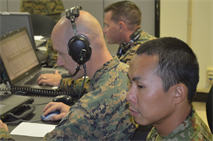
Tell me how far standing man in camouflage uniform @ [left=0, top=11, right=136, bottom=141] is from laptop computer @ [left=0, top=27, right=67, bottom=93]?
1.34ft

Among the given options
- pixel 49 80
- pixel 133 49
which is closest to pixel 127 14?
pixel 133 49

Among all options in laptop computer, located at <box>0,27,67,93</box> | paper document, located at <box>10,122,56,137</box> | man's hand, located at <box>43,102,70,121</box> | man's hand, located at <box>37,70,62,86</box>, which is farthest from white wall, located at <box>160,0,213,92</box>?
paper document, located at <box>10,122,56,137</box>

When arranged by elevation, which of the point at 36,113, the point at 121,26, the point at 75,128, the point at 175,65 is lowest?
the point at 36,113

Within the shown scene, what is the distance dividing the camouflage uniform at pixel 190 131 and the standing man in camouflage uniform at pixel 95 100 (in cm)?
26

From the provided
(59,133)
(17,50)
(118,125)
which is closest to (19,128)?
(59,133)

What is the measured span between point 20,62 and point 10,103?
0.45 m

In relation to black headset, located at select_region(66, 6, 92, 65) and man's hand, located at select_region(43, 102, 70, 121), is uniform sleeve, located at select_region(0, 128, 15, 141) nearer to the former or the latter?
man's hand, located at select_region(43, 102, 70, 121)

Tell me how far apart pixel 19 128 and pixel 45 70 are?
76cm

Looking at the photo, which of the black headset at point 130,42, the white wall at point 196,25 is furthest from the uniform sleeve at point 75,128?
the white wall at point 196,25

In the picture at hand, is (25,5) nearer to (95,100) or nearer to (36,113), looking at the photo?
(36,113)

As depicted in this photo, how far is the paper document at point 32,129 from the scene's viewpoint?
3.57ft

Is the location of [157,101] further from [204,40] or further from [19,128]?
[204,40]

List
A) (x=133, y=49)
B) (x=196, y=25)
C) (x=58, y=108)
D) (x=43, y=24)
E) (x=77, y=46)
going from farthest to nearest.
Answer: (x=43, y=24), (x=196, y=25), (x=133, y=49), (x=58, y=108), (x=77, y=46)

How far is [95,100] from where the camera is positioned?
0.96 meters
